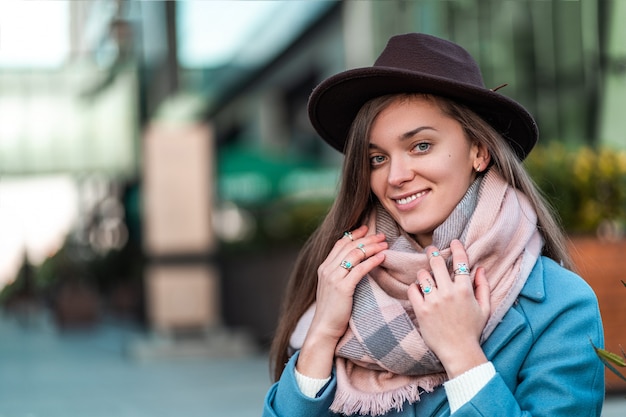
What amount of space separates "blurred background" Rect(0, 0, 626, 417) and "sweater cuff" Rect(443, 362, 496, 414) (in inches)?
116

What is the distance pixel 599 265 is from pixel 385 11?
20.8 ft

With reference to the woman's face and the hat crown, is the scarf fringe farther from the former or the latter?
the hat crown

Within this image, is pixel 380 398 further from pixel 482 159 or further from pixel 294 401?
pixel 482 159

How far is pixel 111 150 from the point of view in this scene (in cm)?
1842

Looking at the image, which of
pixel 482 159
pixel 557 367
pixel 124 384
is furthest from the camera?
pixel 124 384

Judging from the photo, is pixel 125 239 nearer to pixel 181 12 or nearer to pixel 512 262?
pixel 181 12

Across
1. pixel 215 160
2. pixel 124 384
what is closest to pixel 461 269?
pixel 124 384

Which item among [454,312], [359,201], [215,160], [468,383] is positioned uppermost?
[359,201]

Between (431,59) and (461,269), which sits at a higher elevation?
(431,59)

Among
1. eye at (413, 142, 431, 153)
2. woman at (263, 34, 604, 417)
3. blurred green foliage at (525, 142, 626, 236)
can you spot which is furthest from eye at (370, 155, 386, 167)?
blurred green foliage at (525, 142, 626, 236)

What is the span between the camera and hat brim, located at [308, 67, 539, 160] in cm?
195

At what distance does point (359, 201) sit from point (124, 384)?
23.2ft

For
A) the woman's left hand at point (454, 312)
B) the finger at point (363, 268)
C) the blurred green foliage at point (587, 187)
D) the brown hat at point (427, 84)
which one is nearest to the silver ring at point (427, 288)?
the woman's left hand at point (454, 312)

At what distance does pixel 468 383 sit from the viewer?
5.86ft
